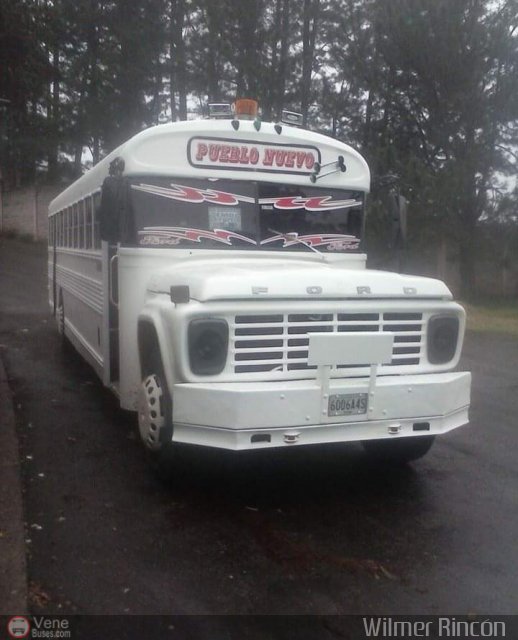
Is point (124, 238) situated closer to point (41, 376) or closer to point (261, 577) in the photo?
point (261, 577)

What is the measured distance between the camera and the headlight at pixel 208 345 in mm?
5301

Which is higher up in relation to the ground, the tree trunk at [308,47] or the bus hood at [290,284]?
the tree trunk at [308,47]

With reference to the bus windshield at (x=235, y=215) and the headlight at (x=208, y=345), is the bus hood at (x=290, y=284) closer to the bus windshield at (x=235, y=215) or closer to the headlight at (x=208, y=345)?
the headlight at (x=208, y=345)

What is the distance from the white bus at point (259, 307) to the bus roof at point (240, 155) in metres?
0.01

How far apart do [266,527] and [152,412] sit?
1.17 m

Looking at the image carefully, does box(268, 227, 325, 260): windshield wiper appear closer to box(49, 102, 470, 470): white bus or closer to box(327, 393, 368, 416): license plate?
box(49, 102, 470, 470): white bus

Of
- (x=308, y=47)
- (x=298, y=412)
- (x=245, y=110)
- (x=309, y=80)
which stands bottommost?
(x=298, y=412)

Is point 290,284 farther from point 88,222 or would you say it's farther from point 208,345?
point 88,222

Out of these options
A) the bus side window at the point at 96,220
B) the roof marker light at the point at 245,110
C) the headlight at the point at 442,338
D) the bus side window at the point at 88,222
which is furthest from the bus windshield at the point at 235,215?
the bus side window at the point at 88,222

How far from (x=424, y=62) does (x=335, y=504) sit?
58.9 ft

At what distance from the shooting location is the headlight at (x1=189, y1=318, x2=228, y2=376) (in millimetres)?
5301

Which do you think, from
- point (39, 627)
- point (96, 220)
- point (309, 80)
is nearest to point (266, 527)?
point (39, 627)

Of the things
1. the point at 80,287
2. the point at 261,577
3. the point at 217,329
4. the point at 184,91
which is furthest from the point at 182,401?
the point at 184,91

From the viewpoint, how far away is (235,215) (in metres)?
7.11
